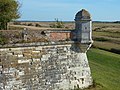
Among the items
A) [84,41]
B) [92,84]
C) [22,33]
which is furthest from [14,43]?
[92,84]

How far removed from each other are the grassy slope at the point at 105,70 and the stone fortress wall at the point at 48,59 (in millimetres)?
2637

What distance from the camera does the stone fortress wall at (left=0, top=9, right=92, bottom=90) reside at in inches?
605

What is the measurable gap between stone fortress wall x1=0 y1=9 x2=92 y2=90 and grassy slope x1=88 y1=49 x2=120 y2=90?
264 cm

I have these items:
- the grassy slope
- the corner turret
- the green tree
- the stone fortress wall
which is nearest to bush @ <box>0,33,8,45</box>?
the stone fortress wall

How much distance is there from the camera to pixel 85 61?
1880 cm

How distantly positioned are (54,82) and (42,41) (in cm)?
241

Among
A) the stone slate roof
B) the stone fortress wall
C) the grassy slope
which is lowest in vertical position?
the grassy slope

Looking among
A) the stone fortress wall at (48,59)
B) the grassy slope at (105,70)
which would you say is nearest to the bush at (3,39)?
the stone fortress wall at (48,59)

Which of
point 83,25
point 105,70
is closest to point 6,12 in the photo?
point 83,25

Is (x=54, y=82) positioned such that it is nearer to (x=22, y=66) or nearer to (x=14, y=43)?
(x=22, y=66)

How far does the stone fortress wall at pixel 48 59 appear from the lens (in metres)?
15.4

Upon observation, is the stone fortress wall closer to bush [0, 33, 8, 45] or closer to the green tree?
bush [0, 33, 8, 45]

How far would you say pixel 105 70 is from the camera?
26422 millimetres

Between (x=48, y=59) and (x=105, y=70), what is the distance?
10721 millimetres
